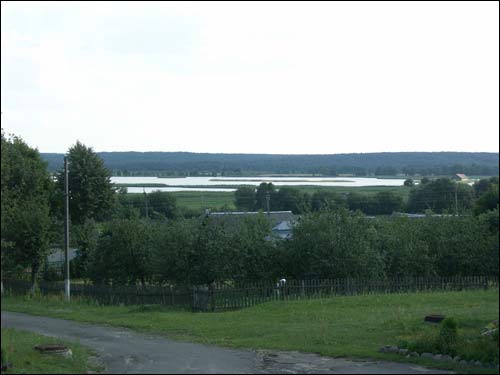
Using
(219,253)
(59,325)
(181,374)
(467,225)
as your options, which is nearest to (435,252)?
(467,225)

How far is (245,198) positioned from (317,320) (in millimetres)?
59745

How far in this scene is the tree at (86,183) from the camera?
38594 mm

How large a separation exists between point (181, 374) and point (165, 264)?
18.5 m

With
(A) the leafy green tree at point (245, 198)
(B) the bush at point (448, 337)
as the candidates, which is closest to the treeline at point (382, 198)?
(A) the leafy green tree at point (245, 198)

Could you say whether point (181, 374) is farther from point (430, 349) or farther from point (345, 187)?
point (345, 187)

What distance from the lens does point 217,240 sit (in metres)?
31.8

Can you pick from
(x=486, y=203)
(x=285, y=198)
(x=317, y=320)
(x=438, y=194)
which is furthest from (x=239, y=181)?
(x=317, y=320)

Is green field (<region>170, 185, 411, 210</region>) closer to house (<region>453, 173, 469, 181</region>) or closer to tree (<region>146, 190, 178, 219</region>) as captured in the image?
tree (<region>146, 190, 178, 219</region>)

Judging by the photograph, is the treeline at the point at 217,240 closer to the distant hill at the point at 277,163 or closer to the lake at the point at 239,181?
the lake at the point at 239,181

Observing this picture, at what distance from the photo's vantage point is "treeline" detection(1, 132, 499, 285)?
1267 inches

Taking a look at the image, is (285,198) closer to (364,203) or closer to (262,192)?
(262,192)

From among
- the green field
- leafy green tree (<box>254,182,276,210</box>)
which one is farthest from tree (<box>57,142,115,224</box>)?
leafy green tree (<box>254,182,276,210</box>)

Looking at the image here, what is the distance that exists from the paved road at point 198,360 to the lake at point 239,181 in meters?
53.5

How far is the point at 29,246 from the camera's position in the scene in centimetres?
3516
